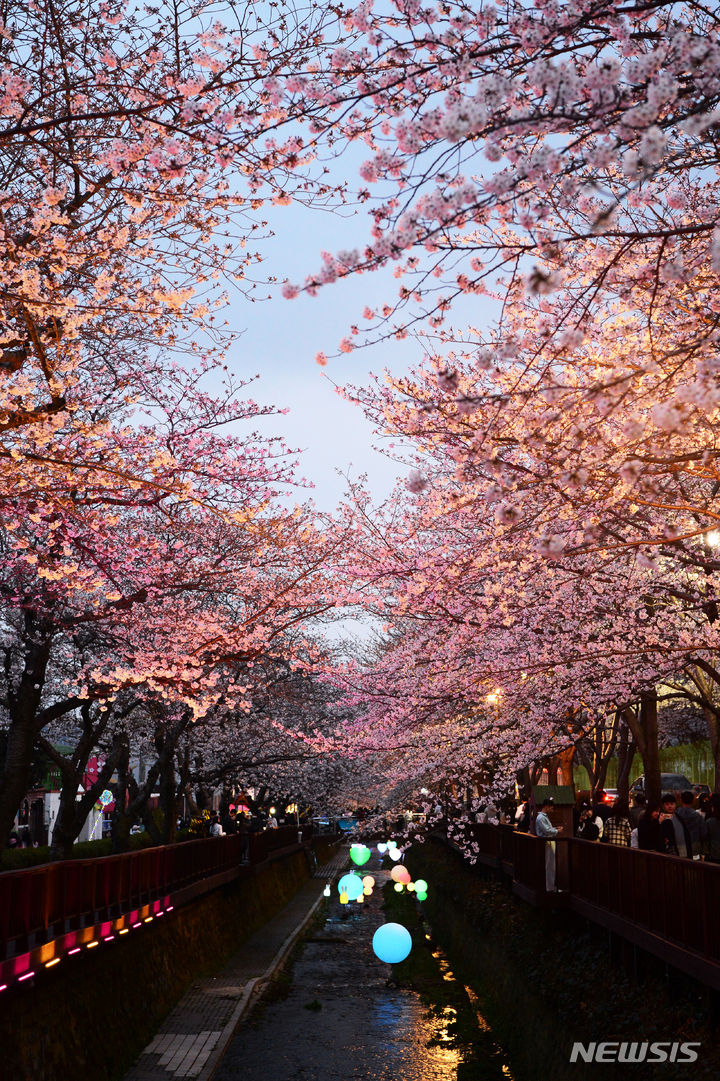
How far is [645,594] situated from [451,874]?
20.4 metres

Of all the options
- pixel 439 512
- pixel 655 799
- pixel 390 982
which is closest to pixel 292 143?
pixel 439 512

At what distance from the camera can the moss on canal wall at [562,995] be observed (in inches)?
393

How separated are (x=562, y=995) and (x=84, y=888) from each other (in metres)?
6.34

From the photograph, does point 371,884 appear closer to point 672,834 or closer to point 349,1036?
point 349,1036

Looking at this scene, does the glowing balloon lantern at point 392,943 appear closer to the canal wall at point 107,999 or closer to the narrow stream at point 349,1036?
the narrow stream at point 349,1036

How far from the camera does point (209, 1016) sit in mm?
17625

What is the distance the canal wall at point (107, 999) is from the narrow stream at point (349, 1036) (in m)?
1.54

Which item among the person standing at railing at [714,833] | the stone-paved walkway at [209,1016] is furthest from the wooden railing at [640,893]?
the stone-paved walkway at [209,1016]

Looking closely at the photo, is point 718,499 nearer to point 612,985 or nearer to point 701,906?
point 701,906

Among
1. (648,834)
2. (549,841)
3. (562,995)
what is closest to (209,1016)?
(549,841)

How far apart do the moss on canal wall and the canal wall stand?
5484 millimetres

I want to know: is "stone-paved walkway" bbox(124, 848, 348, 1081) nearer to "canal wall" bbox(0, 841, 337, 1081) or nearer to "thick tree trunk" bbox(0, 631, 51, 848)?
"canal wall" bbox(0, 841, 337, 1081)

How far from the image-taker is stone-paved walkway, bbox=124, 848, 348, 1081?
14.2 meters

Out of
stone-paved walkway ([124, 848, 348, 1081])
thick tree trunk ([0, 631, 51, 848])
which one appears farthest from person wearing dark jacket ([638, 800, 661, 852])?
thick tree trunk ([0, 631, 51, 848])
